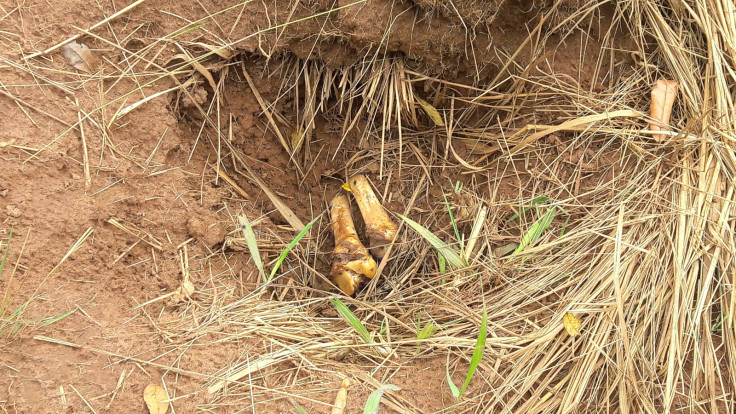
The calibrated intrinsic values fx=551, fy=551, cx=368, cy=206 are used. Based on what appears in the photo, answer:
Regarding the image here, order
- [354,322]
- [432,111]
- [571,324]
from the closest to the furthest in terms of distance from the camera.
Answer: [571,324]
[354,322]
[432,111]

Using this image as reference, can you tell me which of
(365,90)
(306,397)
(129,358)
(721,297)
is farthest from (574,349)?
(129,358)

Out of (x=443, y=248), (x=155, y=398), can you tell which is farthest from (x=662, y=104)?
(x=155, y=398)

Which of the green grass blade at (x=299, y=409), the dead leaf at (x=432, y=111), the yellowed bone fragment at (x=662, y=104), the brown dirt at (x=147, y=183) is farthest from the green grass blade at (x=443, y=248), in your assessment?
the yellowed bone fragment at (x=662, y=104)

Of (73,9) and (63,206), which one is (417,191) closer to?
(63,206)

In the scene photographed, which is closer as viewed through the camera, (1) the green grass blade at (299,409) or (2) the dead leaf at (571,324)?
(1) the green grass blade at (299,409)

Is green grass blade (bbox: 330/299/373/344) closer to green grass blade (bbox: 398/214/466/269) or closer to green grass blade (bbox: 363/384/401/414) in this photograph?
green grass blade (bbox: 363/384/401/414)

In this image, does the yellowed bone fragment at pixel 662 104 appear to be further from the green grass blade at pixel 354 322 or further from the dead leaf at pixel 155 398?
the dead leaf at pixel 155 398

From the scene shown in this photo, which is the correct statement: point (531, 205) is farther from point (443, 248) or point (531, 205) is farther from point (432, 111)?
point (432, 111)
